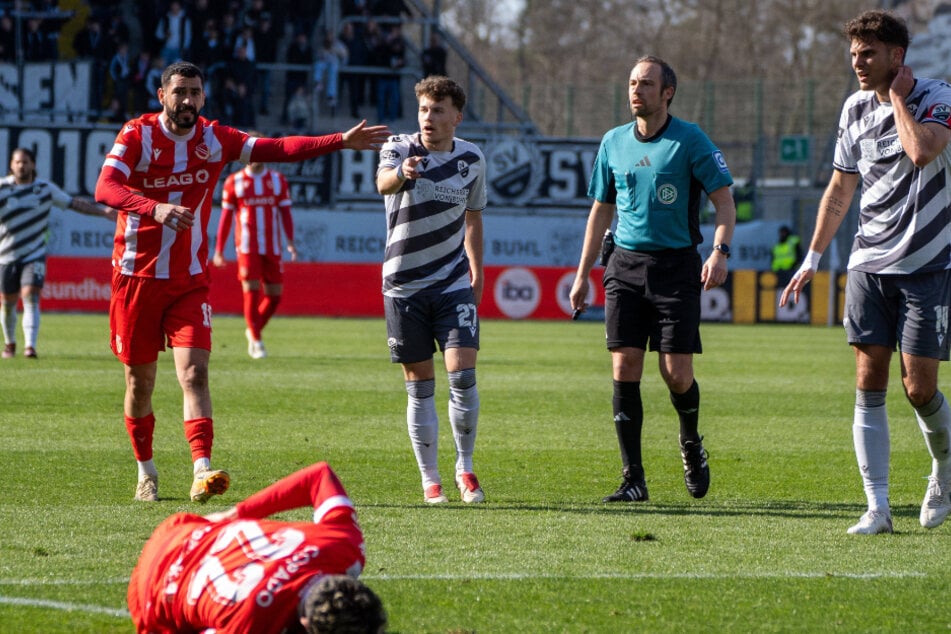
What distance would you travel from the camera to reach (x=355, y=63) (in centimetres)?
3203

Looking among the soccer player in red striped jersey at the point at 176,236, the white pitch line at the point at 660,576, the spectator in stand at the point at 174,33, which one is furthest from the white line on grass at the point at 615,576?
the spectator in stand at the point at 174,33

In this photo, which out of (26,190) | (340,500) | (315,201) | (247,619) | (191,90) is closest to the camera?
(247,619)

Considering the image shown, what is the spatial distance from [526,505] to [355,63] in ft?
84.7

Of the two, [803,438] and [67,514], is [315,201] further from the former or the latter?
[67,514]

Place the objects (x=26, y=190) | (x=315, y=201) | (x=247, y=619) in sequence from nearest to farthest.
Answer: (x=247, y=619), (x=26, y=190), (x=315, y=201)

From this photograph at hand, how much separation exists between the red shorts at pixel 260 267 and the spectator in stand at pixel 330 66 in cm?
1519

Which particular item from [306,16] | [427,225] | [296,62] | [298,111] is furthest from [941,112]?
[306,16]

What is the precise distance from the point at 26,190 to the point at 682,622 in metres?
12.0

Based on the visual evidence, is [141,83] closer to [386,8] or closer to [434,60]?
[434,60]

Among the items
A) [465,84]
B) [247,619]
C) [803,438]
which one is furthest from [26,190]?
[465,84]

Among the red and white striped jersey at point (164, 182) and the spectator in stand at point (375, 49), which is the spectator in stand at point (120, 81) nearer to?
the spectator in stand at point (375, 49)

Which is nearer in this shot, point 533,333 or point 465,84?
point 533,333

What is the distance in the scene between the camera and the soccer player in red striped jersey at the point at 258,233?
16016 millimetres

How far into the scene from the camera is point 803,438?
34.2 ft
